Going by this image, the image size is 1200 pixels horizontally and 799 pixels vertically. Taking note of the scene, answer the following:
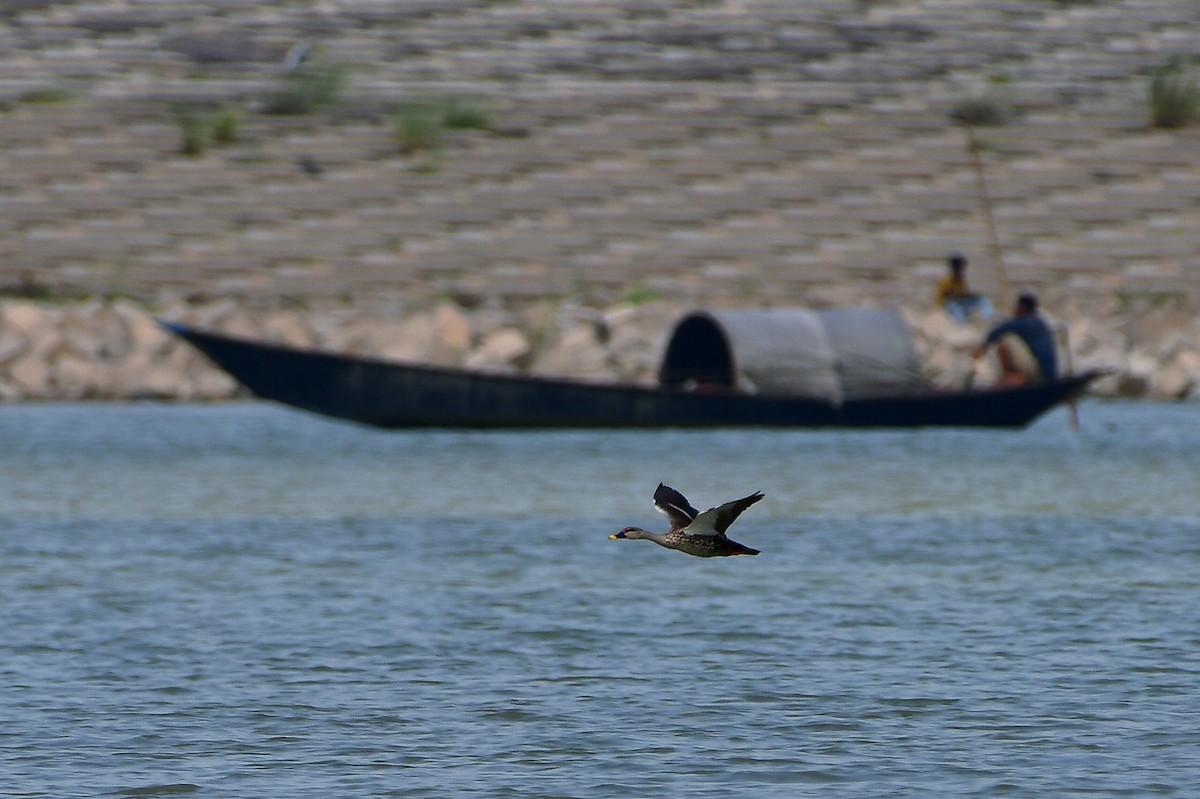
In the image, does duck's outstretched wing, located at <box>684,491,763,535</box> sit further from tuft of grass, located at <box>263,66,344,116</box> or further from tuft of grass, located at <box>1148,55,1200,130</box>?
tuft of grass, located at <box>1148,55,1200,130</box>

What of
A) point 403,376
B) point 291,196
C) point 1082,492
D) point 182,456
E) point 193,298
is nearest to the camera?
point 1082,492

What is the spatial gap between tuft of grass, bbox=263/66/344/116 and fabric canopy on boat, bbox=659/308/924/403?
51.2ft

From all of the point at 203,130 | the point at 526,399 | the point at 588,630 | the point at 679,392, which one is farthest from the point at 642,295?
the point at 588,630

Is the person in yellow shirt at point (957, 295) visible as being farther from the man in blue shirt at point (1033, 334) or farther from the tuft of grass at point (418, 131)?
the tuft of grass at point (418, 131)

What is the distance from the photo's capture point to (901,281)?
42.6 m

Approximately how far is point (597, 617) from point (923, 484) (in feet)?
34.2

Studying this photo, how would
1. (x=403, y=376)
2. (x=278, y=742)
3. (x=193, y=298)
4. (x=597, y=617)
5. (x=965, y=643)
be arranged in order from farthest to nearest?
(x=193, y=298) → (x=403, y=376) → (x=597, y=617) → (x=965, y=643) → (x=278, y=742)

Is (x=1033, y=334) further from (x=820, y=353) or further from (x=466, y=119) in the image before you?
(x=466, y=119)

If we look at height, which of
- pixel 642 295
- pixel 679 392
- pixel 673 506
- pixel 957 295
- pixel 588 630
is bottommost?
pixel 588 630

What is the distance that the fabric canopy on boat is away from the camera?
32.2 meters

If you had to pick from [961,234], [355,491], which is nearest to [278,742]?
[355,491]

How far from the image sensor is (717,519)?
10.2 m

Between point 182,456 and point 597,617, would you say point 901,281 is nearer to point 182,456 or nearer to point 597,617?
point 182,456

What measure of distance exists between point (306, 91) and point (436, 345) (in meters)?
9.55
